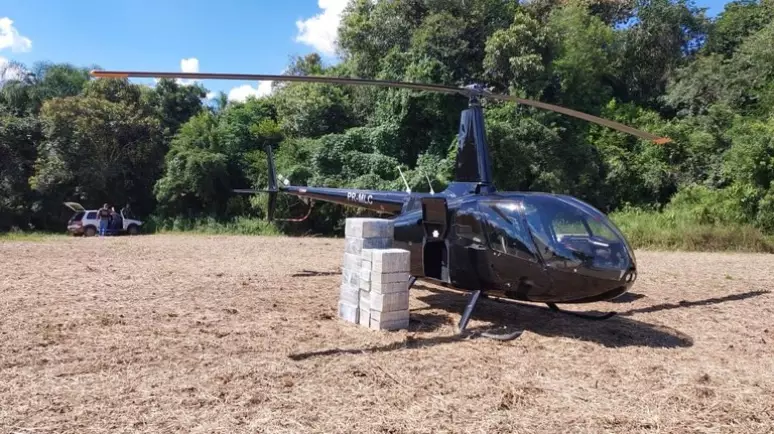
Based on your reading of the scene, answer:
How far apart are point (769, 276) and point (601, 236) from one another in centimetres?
896

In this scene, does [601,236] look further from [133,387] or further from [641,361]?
[133,387]

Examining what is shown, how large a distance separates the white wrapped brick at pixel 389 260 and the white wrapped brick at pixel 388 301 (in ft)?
1.05

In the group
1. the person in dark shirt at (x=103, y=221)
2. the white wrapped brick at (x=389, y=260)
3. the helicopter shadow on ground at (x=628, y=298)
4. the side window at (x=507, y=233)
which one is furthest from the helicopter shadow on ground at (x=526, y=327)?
the person in dark shirt at (x=103, y=221)

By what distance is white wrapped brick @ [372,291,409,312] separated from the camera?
7.16 m

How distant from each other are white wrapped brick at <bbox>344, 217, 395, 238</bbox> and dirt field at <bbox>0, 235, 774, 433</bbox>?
119 cm

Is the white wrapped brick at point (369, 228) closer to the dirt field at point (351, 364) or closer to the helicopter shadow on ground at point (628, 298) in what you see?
the dirt field at point (351, 364)

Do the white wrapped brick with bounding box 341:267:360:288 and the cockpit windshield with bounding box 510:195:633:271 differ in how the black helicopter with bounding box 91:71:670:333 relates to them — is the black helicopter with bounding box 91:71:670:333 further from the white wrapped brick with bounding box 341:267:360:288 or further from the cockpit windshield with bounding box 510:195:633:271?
the white wrapped brick with bounding box 341:267:360:288

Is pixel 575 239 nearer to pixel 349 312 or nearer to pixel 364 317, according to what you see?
pixel 364 317

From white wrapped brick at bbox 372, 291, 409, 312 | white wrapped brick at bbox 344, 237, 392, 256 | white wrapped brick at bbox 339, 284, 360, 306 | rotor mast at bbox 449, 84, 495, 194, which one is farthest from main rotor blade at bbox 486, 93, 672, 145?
white wrapped brick at bbox 339, 284, 360, 306

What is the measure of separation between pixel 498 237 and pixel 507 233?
0.46 ft

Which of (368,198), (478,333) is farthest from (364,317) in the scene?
(368,198)

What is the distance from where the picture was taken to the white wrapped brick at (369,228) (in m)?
7.48

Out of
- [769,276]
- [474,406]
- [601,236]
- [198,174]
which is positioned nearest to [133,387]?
[474,406]

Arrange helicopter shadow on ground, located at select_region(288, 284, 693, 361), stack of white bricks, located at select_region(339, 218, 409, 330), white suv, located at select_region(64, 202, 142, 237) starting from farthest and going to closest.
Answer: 1. white suv, located at select_region(64, 202, 142, 237)
2. stack of white bricks, located at select_region(339, 218, 409, 330)
3. helicopter shadow on ground, located at select_region(288, 284, 693, 361)
